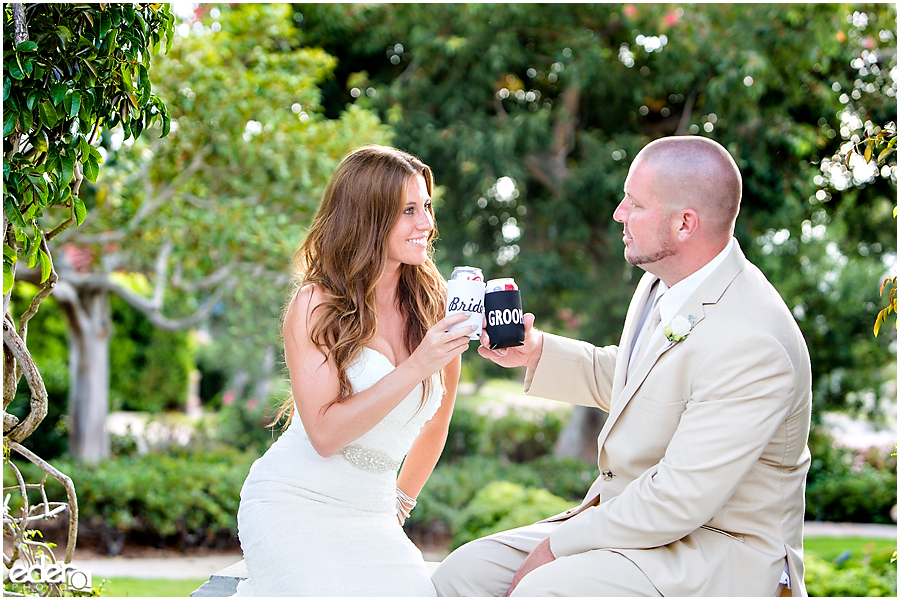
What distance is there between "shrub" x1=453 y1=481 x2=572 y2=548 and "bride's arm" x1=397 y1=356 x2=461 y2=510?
12.6 feet

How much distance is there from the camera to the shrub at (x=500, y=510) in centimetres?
679

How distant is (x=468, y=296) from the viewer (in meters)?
2.35

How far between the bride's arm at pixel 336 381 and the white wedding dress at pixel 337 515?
15cm

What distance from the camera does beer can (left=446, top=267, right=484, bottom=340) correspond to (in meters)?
2.35

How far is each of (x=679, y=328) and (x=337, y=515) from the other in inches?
50.8

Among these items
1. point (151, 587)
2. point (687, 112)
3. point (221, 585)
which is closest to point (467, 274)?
point (221, 585)

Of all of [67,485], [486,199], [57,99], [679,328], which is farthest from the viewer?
[486,199]

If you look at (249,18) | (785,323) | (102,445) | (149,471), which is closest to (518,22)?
(249,18)

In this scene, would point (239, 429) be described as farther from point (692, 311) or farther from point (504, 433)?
point (692, 311)

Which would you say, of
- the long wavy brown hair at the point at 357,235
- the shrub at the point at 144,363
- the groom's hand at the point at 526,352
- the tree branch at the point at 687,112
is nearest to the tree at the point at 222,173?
the tree branch at the point at 687,112

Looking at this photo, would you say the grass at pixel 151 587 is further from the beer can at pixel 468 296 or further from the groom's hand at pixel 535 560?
the beer can at pixel 468 296

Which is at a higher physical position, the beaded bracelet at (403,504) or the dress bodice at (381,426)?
the dress bodice at (381,426)

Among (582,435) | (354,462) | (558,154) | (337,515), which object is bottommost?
(582,435)

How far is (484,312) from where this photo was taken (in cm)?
243
